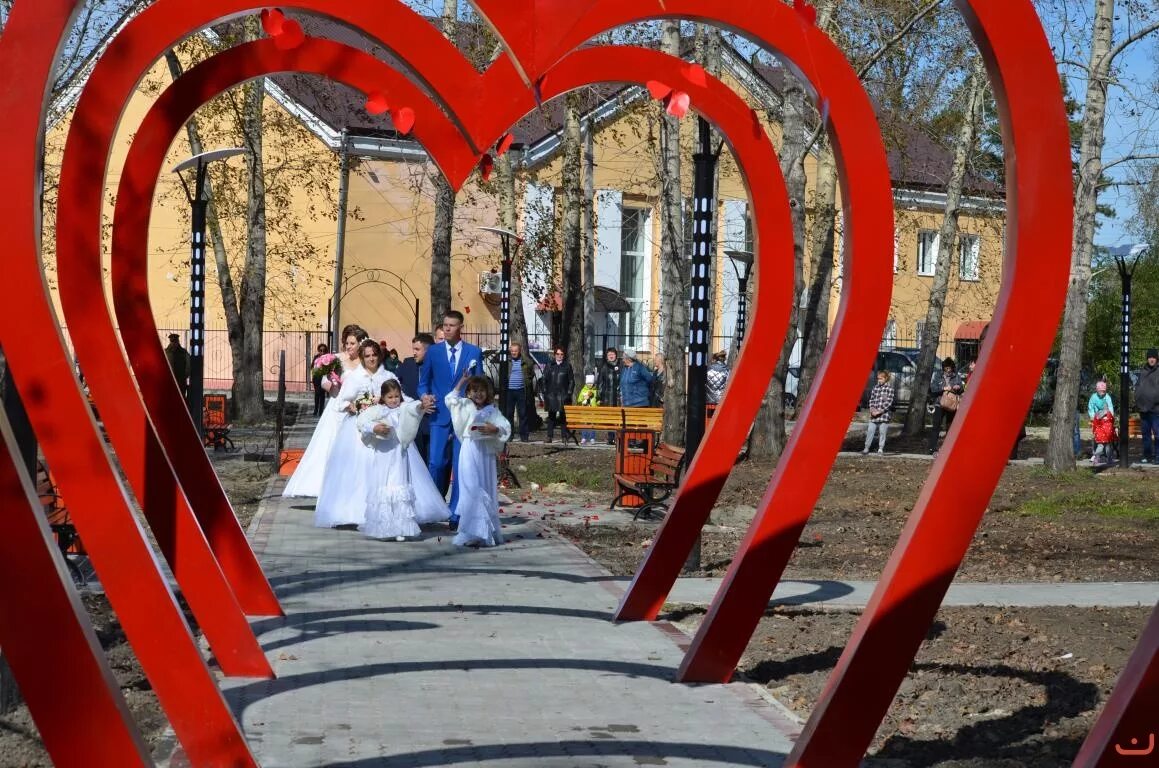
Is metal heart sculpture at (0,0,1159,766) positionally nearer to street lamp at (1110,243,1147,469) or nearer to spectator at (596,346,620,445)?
street lamp at (1110,243,1147,469)

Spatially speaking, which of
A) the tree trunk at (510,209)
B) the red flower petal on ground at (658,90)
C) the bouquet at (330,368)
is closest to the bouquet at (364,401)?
the bouquet at (330,368)

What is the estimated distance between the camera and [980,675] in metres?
8.20

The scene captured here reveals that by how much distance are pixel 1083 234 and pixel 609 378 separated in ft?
38.7

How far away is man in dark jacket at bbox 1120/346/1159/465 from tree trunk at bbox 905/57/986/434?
16.8 feet

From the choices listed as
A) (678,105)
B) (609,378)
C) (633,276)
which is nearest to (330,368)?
(678,105)

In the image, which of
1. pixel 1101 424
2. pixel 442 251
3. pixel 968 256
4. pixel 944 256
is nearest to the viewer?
pixel 1101 424

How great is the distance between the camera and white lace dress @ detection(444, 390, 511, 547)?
535 inches

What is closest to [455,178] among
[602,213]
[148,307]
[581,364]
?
[148,307]

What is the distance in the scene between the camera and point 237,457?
23094 mm

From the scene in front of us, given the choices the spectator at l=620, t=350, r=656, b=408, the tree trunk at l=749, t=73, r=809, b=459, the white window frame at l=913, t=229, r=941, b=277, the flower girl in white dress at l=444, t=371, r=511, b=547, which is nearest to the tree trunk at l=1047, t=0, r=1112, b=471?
the tree trunk at l=749, t=73, r=809, b=459

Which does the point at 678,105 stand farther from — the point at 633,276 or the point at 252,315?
the point at 633,276

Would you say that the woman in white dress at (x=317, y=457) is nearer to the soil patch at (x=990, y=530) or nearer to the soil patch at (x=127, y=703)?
the soil patch at (x=990, y=530)

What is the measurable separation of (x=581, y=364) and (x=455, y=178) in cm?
2464

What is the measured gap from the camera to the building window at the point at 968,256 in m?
43.0
